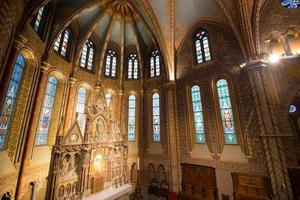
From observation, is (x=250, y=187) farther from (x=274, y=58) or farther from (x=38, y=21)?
(x=38, y=21)

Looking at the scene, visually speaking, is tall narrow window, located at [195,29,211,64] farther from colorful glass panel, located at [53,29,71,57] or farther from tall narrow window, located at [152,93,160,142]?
colorful glass panel, located at [53,29,71,57]

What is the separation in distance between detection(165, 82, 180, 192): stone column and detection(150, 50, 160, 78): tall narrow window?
268 centimetres

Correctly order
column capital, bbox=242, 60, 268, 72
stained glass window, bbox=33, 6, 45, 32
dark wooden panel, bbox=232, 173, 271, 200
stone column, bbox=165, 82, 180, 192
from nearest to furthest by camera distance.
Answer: dark wooden panel, bbox=232, 173, 271, 200 → column capital, bbox=242, 60, 268, 72 → stained glass window, bbox=33, 6, 45, 32 → stone column, bbox=165, 82, 180, 192

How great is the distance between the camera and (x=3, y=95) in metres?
5.92

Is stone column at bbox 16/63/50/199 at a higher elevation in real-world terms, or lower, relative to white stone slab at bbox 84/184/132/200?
higher

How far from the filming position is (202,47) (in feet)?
36.9

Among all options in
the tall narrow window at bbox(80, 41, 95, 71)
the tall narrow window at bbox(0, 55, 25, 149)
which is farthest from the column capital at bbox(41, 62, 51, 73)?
the tall narrow window at bbox(80, 41, 95, 71)

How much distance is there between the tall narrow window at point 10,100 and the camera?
639 cm

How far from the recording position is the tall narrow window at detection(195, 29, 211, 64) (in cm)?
1097

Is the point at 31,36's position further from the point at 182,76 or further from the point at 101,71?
the point at 182,76

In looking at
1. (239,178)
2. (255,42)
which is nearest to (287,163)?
(239,178)

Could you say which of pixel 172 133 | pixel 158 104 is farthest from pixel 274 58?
pixel 158 104

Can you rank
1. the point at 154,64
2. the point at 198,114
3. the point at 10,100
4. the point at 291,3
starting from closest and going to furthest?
1. the point at 10,100
2. the point at 291,3
3. the point at 198,114
4. the point at 154,64

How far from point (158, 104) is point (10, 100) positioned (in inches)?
371
